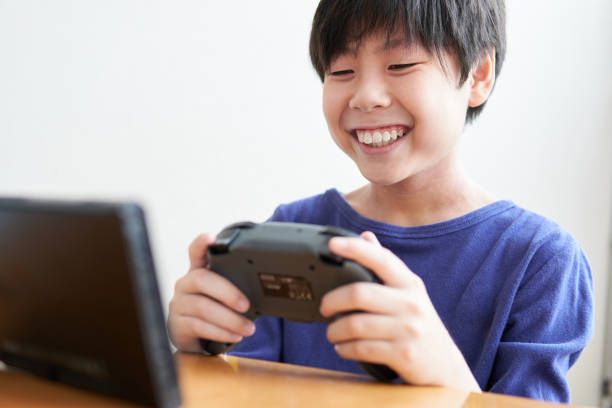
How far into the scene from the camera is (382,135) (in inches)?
28.6

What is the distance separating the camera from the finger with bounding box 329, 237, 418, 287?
0.40 meters

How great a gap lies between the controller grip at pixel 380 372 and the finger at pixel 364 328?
0.02m

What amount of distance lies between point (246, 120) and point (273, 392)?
1109 mm

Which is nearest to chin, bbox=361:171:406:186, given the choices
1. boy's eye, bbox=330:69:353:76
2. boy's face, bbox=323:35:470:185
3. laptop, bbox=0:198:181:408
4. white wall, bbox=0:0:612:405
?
boy's face, bbox=323:35:470:185

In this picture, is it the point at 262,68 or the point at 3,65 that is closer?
the point at 3,65

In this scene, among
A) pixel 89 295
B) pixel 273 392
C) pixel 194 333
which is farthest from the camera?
pixel 194 333

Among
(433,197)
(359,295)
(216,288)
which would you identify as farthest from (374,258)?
(433,197)

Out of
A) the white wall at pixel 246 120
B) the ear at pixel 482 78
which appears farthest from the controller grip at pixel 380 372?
the white wall at pixel 246 120

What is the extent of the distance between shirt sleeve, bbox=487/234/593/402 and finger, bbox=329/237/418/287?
22 centimetres

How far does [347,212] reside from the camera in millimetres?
833

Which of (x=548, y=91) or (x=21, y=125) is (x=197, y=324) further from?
(x=548, y=91)

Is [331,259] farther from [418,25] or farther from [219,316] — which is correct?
[418,25]

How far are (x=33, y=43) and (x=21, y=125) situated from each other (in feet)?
0.57

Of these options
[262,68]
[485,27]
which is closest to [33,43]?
[262,68]
